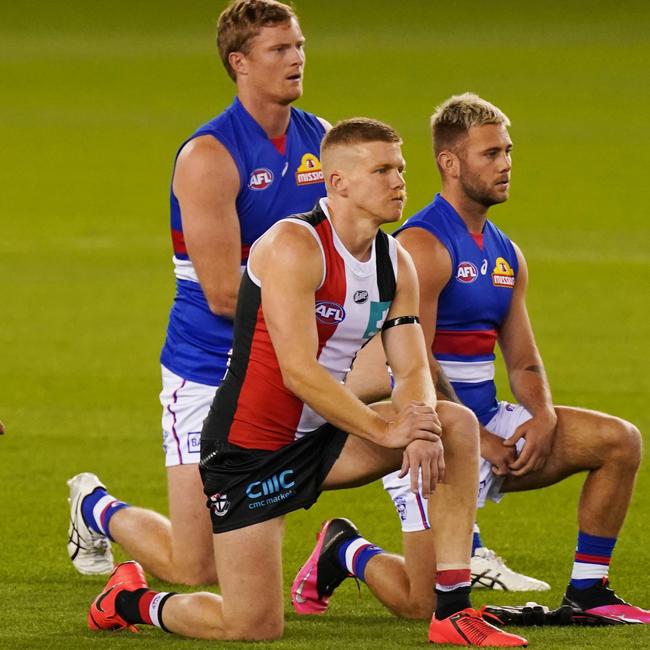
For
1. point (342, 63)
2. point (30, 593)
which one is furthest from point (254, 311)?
point (342, 63)

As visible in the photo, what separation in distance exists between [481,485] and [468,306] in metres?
0.72

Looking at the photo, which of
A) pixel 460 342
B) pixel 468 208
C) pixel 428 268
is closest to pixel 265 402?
pixel 428 268

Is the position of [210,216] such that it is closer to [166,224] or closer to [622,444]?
[622,444]

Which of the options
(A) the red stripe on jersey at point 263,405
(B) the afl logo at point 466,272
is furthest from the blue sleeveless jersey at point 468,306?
(A) the red stripe on jersey at point 263,405

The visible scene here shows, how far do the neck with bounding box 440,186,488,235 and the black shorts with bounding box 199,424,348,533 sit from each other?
1.39m

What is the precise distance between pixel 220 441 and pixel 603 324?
33.0ft

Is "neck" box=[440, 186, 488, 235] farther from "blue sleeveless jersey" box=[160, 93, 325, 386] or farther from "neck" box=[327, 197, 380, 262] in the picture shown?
"neck" box=[327, 197, 380, 262]

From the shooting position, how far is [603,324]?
1546cm

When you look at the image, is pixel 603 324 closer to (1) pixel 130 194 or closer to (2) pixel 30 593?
(2) pixel 30 593

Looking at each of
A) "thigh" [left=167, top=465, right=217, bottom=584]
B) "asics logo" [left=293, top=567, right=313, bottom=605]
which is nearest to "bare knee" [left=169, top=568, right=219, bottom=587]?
"thigh" [left=167, top=465, right=217, bottom=584]

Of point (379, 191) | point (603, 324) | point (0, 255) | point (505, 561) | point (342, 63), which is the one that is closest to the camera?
point (379, 191)

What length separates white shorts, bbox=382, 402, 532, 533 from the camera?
6.20 m

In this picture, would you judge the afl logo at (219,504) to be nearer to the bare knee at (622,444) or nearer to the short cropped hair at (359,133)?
the short cropped hair at (359,133)

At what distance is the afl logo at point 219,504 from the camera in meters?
5.81
